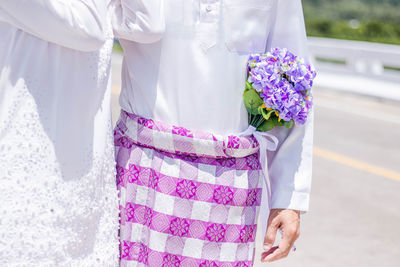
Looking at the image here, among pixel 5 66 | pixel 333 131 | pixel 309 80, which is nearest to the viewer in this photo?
pixel 5 66

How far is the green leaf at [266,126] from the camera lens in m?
1.79

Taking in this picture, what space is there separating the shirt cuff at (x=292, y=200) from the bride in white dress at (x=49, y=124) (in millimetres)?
575

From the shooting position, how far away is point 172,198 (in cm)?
168

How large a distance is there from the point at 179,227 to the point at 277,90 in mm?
453

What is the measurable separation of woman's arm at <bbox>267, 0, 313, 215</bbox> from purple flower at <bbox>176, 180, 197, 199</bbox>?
30cm

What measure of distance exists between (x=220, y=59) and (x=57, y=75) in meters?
0.45

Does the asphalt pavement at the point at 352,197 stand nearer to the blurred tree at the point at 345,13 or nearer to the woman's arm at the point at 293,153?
the woman's arm at the point at 293,153

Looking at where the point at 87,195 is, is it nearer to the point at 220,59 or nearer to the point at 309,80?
the point at 220,59

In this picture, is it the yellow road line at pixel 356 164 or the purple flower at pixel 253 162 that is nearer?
the purple flower at pixel 253 162

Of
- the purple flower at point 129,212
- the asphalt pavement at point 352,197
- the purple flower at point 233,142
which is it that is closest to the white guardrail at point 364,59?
the asphalt pavement at point 352,197

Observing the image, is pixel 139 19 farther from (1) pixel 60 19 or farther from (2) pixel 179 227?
→ (2) pixel 179 227

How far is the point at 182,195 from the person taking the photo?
1688 millimetres

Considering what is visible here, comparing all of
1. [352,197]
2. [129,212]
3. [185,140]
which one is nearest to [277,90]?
[185,140]

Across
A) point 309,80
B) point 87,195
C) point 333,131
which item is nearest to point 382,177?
point 333,131
